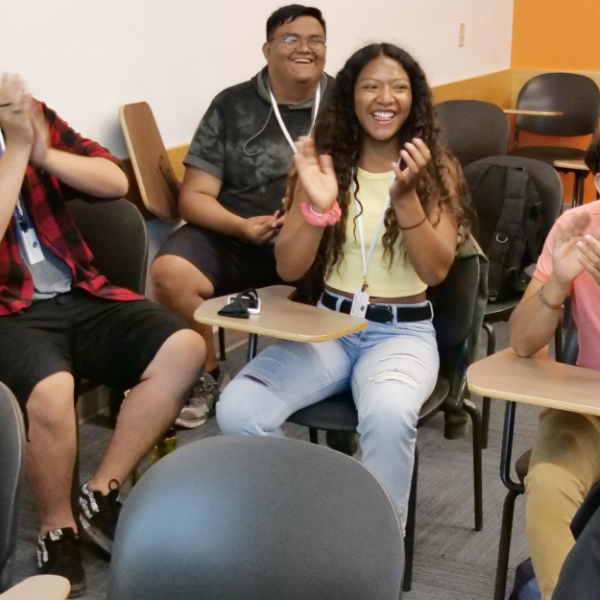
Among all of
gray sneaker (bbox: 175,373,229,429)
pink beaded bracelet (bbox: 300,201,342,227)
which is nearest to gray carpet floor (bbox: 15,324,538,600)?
gray sneaker (bbox: 175,373,229,429)

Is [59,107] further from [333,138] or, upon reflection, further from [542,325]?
[542,325]

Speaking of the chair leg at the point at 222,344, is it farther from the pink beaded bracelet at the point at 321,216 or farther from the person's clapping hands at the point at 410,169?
the person's clapping hands at the point at 410,169

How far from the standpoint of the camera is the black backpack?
8.50 ft

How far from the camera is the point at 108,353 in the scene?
2068 mm

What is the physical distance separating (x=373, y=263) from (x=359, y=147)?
30 centimetres

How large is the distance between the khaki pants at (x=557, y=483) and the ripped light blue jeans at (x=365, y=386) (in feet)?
0.95

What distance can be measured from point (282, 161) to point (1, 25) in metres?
0.93

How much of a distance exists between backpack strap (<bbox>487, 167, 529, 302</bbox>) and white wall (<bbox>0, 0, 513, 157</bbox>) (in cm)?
63

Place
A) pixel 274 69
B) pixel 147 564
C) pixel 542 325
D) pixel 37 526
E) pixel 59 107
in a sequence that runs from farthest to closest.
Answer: pixel 274 69 < pixel 59 107 < pixel 37 526 < pixel 542 325 < pixel 147 564

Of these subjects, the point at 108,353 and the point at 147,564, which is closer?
the point at 147,564

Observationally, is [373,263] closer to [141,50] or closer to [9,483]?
[9,483]

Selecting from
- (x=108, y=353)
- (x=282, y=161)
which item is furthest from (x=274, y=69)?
(x=108, y=353)

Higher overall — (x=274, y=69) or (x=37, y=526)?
(x=274, y=69)

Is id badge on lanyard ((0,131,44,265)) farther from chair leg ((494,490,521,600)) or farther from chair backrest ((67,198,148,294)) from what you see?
chair leg ((494,490,521,600))
